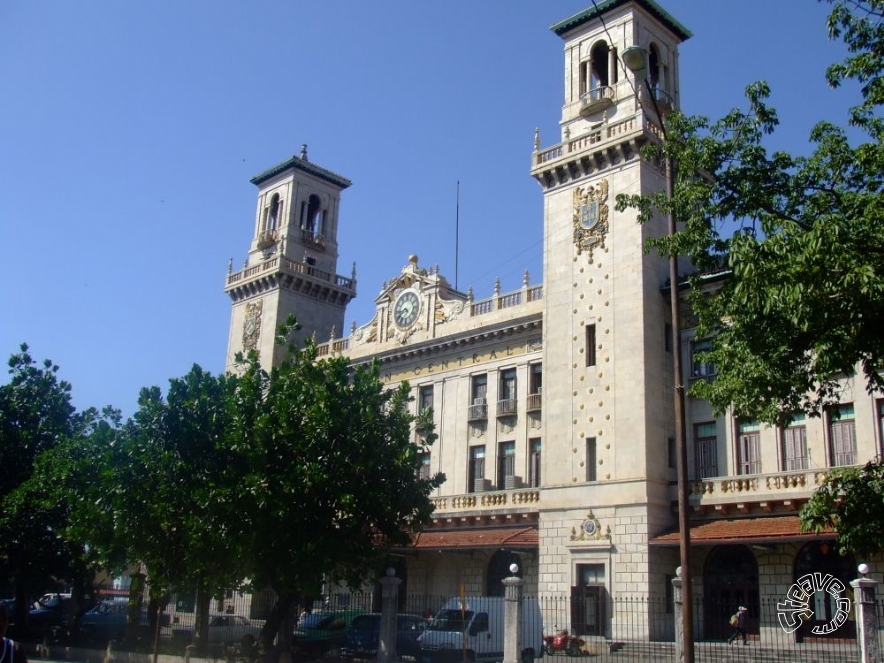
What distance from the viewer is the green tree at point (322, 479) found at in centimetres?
2534

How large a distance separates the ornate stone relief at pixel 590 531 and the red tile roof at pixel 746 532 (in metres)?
1.82

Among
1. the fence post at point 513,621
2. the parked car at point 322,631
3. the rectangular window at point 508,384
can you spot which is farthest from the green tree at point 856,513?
the rectangular window at point 508,384

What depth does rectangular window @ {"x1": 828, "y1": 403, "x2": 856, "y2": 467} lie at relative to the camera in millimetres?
29962

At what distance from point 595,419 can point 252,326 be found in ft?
84.9

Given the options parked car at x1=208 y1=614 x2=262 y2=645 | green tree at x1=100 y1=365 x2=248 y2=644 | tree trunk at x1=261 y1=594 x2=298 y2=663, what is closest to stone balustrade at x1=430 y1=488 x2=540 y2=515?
parked car at x1=208 y1=614 x2=262 y2=645

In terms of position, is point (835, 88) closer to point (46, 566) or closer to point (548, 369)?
point (548, 369)

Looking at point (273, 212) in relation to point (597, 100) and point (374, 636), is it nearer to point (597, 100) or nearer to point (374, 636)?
point (597, 100)

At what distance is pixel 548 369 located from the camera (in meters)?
36.4

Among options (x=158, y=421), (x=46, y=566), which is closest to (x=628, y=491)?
(x=158, y=421)

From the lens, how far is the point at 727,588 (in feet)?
104

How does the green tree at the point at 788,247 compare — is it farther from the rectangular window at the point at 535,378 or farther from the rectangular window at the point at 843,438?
the rectangular window at the point at 535,378

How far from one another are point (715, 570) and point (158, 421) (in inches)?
763

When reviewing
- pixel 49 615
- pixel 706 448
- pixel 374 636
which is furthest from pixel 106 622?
pixel 706 448

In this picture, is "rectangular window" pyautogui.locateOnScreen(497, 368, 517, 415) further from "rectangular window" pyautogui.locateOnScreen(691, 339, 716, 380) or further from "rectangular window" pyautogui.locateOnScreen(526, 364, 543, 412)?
"rectangular window" pyautogui.locateOnScreen(691, 339, 716, 380)
